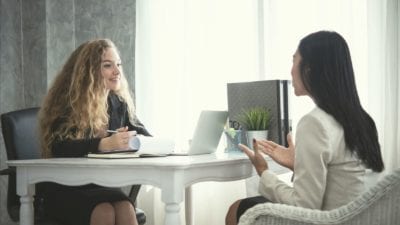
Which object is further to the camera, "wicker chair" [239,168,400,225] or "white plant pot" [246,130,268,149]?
"white plant pot" [246,130,268,149]

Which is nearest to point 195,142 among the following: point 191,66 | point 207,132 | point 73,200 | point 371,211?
point 207,132

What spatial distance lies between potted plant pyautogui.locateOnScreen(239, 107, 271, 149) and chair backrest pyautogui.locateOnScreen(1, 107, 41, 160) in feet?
3.27

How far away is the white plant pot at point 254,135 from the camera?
2104 mm

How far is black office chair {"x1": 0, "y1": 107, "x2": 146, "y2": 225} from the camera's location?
→ 2227mm

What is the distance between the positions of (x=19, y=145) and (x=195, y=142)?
0.88m

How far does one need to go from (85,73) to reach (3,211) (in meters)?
1.69

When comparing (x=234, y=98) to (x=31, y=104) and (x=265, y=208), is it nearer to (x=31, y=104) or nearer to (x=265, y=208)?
(x=265, y=208)

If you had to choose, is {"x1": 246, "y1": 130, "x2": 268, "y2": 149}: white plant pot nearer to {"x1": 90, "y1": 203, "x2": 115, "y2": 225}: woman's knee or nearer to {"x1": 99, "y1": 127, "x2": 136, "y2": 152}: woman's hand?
{"x1": 99, "y1": 127, "x2": 136, "y2": 152}: woman's hand

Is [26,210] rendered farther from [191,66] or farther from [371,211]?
[191,66]

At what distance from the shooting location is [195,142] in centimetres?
210

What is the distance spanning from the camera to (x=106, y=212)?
1.96 meters

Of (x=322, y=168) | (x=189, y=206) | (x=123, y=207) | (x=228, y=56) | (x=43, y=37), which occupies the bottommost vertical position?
(x=189, y=206)

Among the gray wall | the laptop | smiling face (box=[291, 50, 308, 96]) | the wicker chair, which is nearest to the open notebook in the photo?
the laptop

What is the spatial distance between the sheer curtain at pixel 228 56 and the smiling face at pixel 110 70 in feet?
3.09
